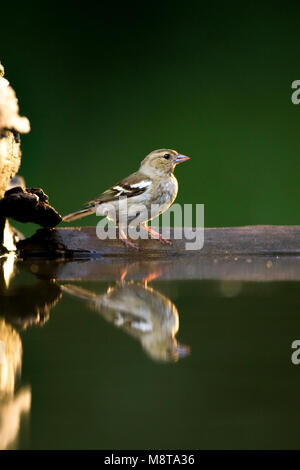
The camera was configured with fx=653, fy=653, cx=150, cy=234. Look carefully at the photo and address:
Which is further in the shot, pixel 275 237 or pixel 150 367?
pixel 275 237

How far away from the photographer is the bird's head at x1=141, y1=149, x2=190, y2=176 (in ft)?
11.4

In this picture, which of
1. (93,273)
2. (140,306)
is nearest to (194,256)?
(93,273)

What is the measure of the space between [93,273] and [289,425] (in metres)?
1.88

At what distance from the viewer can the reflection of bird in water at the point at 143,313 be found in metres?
1.30

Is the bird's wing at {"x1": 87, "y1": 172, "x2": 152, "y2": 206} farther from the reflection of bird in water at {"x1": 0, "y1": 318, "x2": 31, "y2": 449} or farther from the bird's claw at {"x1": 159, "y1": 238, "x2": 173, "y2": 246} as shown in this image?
the reflection of bird in water at {"x1": 0, "y1": 318, "x2": 31, "y2": 449}

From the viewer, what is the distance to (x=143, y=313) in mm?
1689

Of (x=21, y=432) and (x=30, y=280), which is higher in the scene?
(x=30, y=280)

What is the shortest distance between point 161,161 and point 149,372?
2483 millimetres

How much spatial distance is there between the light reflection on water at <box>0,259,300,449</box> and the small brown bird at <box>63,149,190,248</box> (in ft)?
4.62

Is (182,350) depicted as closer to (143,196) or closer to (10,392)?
(10,392)

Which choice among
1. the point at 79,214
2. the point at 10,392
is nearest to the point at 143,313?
the point at 10,392

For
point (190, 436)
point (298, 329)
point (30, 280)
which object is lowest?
point (190, 436)

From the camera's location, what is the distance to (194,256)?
3.37 metres

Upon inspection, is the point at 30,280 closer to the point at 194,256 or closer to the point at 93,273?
the point at 93,273
